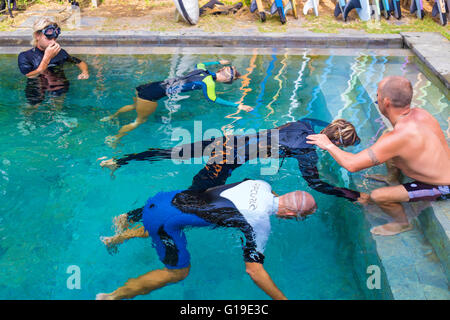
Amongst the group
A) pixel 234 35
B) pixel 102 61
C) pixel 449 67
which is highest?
pixel 102 61

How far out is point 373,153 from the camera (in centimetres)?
339

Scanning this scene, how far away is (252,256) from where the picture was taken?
301cm

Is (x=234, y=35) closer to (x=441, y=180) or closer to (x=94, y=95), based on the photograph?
(x=94, y=95)

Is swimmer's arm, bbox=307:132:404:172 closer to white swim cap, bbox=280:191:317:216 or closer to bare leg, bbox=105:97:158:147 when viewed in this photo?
white swim cap, bbox=280:191:317:216

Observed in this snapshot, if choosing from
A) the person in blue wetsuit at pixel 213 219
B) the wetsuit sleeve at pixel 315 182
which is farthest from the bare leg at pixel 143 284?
the wetsuit sleeve at pixel 315 182

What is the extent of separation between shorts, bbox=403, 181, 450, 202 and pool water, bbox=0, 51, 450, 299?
48 cm

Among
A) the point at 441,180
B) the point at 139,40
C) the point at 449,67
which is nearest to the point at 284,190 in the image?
the point at 441,180

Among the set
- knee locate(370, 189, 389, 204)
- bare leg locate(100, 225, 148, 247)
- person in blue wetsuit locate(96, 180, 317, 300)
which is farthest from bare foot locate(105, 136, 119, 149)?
knee locate(370, 189, 389, 204)

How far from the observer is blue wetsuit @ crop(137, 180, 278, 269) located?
3070 millimetres

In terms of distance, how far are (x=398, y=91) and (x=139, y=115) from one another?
351cm

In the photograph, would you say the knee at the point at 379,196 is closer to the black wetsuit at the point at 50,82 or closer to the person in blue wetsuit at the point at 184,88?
the person in blue wetsuit at the point at 184,88

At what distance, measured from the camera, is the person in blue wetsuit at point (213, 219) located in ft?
9.96

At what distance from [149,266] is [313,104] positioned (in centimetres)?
377

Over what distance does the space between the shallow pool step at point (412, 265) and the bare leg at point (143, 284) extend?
1607 millimetres
